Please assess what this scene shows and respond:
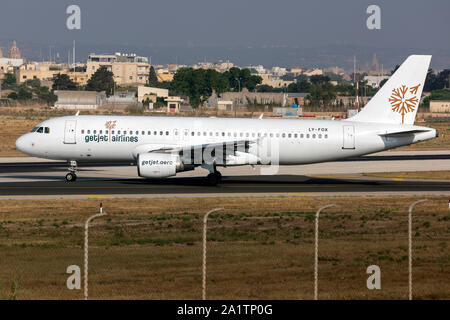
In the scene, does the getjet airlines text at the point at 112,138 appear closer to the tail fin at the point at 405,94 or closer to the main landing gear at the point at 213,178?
the main landing gear at the point at 213,178

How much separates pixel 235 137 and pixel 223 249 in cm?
2153

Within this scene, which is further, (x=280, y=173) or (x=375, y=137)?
(x=280, y=173)

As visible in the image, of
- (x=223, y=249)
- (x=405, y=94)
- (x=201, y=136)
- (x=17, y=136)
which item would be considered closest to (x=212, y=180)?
(x=201, y=136)

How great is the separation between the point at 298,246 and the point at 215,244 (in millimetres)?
2894

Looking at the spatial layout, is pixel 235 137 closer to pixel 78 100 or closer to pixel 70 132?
pixel 70 132

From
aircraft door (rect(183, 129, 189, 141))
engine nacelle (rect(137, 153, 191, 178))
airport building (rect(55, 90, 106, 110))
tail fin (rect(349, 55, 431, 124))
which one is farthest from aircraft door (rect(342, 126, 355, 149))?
airport building (rect(55, 90, 106, 110))

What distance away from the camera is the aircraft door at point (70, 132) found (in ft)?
147

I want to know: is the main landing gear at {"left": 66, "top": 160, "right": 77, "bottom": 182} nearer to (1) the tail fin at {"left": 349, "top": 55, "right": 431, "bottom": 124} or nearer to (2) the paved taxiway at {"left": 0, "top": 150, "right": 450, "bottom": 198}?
(2) the paved taxiway at {"left": 0, "top": 150, "right": 450, "bottom": 198}

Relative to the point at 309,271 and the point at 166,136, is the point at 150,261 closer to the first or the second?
the point at 309,271

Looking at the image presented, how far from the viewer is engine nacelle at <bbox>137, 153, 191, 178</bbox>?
42.6 metres

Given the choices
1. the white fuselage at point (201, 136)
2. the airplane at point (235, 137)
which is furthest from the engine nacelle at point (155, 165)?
the white fuselage at point (201, 136)

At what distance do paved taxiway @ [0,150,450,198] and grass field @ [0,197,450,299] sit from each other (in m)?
5.12

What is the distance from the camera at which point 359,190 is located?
43594 millimetres
